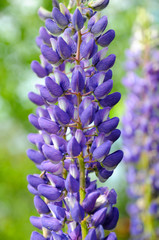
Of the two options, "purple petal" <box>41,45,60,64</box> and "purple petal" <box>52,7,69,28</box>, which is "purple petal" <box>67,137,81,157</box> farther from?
"purple petal" <box>52,7,69,28</box>

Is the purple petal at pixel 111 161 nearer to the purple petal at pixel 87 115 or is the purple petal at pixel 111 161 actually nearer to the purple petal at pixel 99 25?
the purple petal at pixel 87 115

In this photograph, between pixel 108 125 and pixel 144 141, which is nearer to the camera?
pixel 108 125

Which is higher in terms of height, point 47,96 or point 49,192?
point 47,96

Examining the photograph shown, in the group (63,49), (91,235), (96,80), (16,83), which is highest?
(16,83)

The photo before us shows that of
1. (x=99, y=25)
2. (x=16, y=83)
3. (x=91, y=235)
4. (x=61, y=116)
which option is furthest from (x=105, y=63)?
(x=16, y=83)

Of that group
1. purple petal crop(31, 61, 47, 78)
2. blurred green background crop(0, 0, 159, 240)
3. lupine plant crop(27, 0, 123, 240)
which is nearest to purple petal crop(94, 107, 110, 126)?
lupine plant crop(27, 0, 123, 240)

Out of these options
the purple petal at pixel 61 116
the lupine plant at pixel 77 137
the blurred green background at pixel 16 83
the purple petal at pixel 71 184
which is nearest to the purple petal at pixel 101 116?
the lupine plant at pixel 77 137

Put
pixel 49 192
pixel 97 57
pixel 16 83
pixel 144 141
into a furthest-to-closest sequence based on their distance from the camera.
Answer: pixel 16 83
pixel 144 141
pixel 97 57
pixel 49 192

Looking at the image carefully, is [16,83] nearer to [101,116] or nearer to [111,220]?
[101,116]
